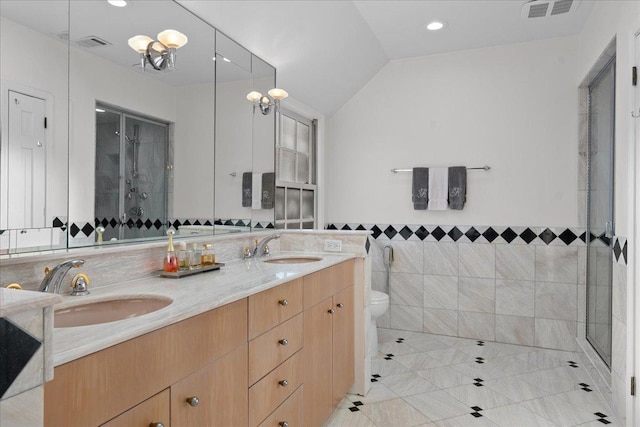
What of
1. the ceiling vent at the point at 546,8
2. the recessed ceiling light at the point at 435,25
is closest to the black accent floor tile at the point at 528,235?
the ceiling vent at the point at 546,8

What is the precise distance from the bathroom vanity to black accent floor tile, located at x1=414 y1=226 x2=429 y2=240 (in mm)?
1586

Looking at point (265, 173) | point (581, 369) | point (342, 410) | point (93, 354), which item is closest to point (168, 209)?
point (265, 173)

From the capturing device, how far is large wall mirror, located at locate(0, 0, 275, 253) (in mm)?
1434

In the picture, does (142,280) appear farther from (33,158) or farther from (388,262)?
(388,262)

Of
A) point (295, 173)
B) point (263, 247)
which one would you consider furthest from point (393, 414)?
point (295, 173)

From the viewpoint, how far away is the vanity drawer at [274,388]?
1.51 m

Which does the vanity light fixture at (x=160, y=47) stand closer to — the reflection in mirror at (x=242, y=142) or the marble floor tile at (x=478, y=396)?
the reflection in mirror at (x=242, y=142)

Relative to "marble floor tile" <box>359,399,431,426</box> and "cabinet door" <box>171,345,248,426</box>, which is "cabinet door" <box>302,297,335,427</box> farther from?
"cabinet door" <box>171,345,248,426</box>

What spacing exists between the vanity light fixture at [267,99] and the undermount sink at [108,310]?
1711 millimetres

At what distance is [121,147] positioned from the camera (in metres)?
1.80

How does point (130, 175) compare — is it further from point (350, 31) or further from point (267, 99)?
point (350, 31)

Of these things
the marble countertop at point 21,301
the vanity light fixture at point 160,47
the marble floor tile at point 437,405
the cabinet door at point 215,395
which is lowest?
the marble floor tile at point 437,405

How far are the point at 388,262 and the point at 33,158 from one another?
3051 mm

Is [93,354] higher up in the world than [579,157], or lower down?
lower down
